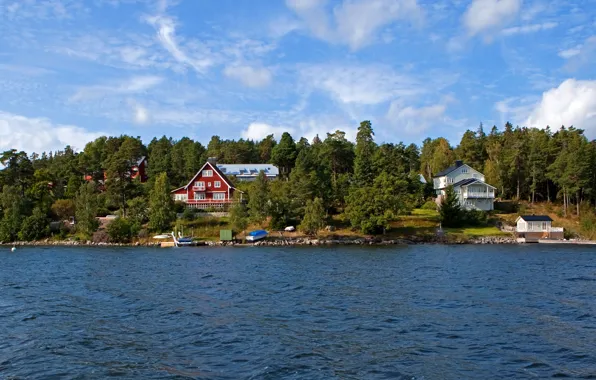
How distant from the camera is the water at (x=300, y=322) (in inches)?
607

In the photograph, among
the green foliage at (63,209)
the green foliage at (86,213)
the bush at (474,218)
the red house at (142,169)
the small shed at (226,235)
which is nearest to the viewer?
the small shed at (226,235)

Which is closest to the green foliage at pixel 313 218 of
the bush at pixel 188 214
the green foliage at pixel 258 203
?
the green foliage at pixel 258 203

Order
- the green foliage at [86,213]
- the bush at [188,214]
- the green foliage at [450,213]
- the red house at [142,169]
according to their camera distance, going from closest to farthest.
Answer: the green foliage at [86,213], the green foliage at [450,213], the bush at [188,214], the red house at [142,169]

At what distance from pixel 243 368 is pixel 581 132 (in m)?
98.6

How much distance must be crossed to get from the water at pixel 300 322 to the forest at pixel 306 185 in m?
31.6

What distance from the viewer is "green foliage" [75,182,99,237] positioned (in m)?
69.7

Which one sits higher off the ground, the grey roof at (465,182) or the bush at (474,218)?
the grey roof at (465,182)

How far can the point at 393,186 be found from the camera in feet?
239

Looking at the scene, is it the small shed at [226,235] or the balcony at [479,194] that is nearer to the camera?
the small shed at [226,235]

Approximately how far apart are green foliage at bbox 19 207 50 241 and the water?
36.7 meters

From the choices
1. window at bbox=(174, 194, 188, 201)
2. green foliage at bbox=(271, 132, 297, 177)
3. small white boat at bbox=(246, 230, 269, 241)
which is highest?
green foliage at bbox=(271, 132, 297, 177)

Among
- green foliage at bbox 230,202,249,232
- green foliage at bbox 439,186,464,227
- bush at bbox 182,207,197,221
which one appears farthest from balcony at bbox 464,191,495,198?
bush at bbox 182,207,197,221

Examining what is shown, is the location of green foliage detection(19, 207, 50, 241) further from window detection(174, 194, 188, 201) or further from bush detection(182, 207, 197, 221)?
window detection(174, 194, 188, 201)

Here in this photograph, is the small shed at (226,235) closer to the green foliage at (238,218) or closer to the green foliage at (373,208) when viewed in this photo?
the green foliage at (238,218)
